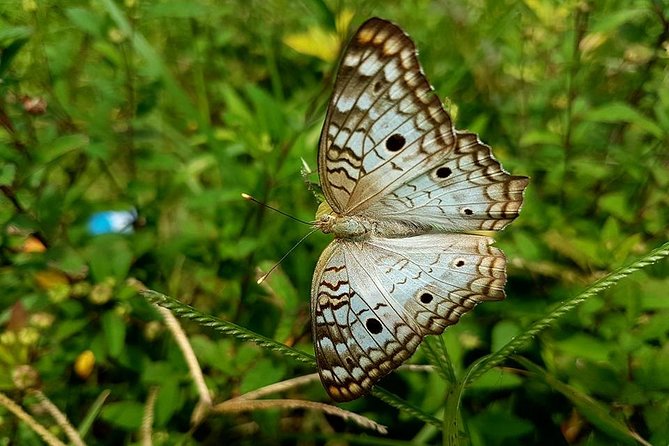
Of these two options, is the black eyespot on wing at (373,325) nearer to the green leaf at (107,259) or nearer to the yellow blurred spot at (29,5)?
the green leaf at (107,259)

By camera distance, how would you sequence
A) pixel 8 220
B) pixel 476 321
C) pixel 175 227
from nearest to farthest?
pixel 8 220 < pixel 476 321 < pixel 175 227

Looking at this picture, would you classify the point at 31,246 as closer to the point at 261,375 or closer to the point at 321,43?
the point at 261,375

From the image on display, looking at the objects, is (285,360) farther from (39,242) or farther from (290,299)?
(39,242)

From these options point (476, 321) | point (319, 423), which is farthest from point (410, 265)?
point (319, 423)

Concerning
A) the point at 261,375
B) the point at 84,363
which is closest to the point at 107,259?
the point at 84,363

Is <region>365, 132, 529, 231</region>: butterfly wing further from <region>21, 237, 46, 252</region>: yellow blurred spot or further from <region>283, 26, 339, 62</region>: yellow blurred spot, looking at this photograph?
<region>21, 237, 46, 252</region>: yellow blurred spot

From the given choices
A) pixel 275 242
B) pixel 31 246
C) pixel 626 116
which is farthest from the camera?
pixel 275 242

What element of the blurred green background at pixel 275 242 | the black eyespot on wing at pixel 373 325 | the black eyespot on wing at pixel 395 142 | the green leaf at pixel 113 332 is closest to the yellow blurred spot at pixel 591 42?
the blurred green background at pixel 275 242
